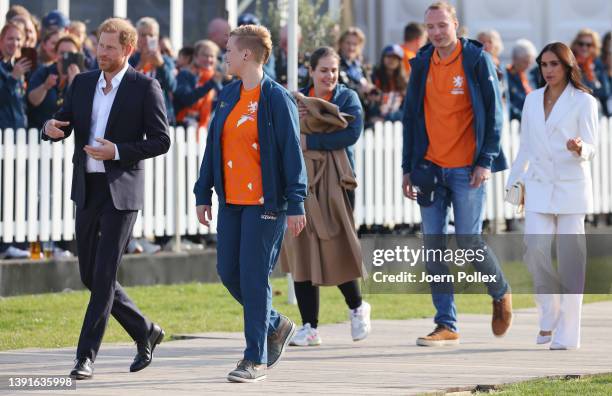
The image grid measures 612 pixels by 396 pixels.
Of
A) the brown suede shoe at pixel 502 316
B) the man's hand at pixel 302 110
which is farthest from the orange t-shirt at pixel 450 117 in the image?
the brown suede shoe at pixel 502 316

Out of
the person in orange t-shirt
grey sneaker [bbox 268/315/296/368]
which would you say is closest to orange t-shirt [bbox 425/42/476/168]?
grey sneaker [bbox 268/315/296/368]

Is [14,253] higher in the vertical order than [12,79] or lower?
lower

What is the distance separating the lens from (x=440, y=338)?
10.9 meters

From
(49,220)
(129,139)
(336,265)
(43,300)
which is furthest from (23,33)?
(129,139)

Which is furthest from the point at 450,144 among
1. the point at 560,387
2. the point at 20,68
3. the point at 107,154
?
the point at 20,68

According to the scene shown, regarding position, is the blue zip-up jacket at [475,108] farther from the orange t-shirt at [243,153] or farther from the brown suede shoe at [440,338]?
the orange t-shirt at [243,153]

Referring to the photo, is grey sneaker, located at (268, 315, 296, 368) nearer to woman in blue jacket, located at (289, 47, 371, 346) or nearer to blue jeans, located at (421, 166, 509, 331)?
woman in blue jacket, located at (289, 47, 371, 346)

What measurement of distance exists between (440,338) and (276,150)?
2.62 metres

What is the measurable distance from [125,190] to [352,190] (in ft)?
8.68

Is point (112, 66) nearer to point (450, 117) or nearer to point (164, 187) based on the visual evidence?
point (450, 117)

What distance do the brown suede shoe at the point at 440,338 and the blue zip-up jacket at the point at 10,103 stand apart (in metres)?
5.17

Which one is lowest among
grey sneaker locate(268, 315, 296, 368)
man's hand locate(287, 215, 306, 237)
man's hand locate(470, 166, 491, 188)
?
grey sneaker locate(268, 315, 296, 368)

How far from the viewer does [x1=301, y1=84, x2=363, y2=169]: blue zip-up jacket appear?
11.1 meters

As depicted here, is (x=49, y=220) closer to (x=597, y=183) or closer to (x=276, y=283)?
(x=276, y=283)
